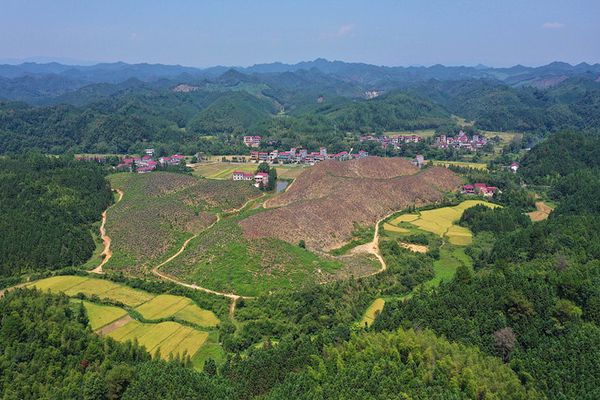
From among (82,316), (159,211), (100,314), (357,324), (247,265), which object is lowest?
(357,324)

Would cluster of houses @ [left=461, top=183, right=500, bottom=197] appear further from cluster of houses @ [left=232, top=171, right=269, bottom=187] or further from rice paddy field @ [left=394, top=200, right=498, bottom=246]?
cluster of houses @ [left=232, top=171, right=269, bottom=187]

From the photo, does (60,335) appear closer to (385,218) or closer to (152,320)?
(152,320)

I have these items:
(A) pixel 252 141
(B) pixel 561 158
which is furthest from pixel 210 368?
(A) pixel 252 141

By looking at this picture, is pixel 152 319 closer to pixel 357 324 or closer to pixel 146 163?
pixel 357 324

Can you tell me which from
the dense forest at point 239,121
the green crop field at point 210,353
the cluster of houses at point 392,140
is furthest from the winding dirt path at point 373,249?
the cluster of houses at point 392,140

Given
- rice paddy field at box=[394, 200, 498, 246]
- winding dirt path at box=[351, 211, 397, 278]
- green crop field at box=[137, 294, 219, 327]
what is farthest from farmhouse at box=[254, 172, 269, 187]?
green crop field at box=[137, 294, 219, 327]

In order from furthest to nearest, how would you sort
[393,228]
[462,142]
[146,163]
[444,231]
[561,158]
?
[462,142], [146,163], [561,158], [393,228], [444,231]

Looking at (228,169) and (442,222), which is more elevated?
(442,222)
